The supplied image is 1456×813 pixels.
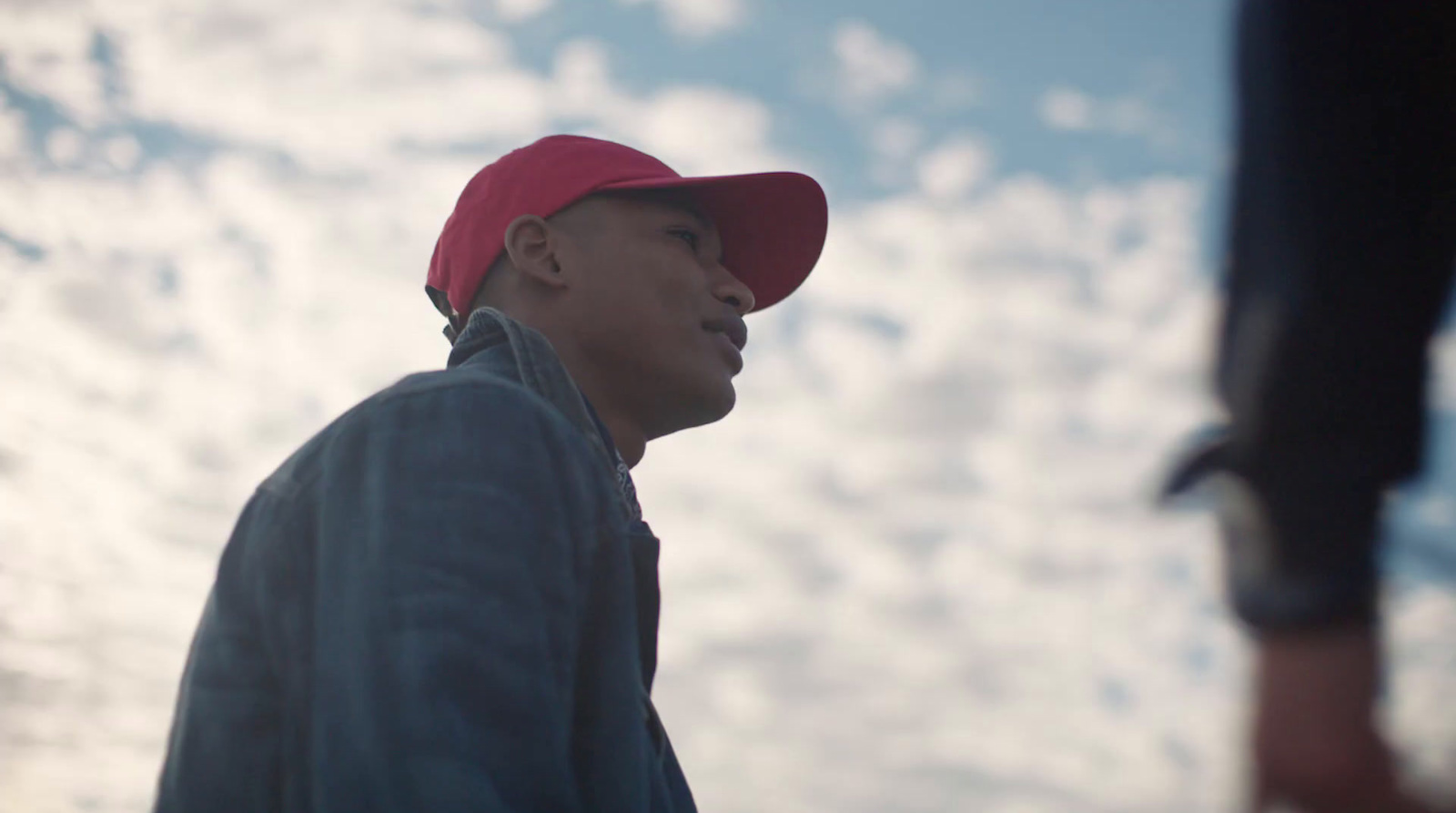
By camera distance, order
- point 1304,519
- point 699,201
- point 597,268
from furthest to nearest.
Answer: point 699,201
point 597,268
point 1304,519

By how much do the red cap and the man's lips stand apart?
1.42ft

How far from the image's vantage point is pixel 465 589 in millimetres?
2324

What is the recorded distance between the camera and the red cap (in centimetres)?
393

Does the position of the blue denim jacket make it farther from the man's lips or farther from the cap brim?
the cap brim

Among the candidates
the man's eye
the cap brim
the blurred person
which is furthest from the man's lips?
the blurred person

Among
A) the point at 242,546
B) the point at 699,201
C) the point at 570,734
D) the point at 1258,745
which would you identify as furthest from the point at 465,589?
the point at 699,201

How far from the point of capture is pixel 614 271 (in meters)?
3.81

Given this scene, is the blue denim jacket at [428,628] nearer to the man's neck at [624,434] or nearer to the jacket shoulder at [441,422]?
the jacket shoulder at [441,422]

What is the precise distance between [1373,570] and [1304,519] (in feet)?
0.25

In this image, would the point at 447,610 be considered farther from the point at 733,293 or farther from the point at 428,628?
the point at 733,293

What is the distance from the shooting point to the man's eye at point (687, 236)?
4.02m

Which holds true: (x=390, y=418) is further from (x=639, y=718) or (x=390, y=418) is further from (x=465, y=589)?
(x=639, y=718)

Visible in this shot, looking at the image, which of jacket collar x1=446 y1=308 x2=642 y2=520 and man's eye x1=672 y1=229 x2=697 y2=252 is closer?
jacket collar x1=446 y1=308 x2=642 y2=520

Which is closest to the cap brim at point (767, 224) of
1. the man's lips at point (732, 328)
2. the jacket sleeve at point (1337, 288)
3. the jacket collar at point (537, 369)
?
the man's lips at point (732, 328)
